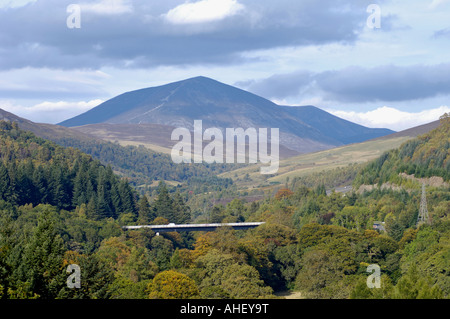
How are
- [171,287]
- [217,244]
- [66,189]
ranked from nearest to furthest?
[171,287] < [217,244] < [66,189]

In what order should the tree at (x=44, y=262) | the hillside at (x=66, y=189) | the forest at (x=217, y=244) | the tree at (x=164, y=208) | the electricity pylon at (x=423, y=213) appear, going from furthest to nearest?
1. the tree at (x=164, y=208)
2. the hillside at (x=66, y=189)
3. the electricity pylon at (x=423, y=213)
4. the forest at (x=217, y=244)
5. the tree at (x=44, y=262)

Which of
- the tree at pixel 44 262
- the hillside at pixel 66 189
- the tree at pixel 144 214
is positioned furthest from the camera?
the tree at pixel 144 214

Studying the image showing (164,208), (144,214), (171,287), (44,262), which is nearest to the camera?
(44,262)

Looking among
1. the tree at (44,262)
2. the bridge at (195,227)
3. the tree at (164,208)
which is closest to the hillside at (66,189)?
the tree at (164,208)

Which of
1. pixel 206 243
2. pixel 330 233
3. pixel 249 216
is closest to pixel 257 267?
pixel 206 243

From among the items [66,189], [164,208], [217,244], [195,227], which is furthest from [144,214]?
[217,244]

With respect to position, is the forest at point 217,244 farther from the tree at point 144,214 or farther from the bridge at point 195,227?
the bridge at point 195,227

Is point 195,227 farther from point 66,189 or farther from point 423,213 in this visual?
point 423,213
